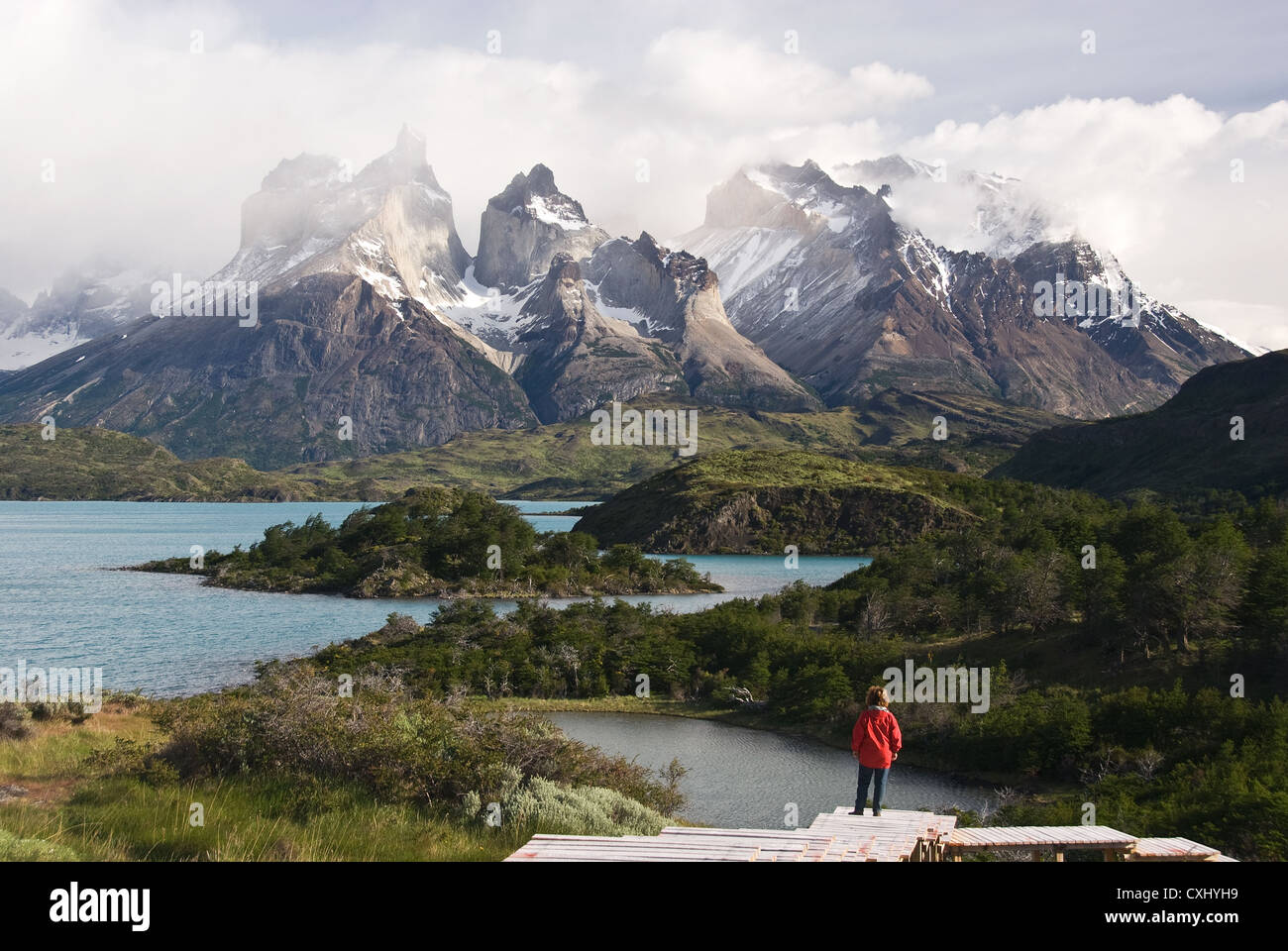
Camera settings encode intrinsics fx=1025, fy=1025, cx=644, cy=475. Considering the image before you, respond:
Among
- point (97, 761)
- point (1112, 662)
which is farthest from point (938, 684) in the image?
point (97, 761)

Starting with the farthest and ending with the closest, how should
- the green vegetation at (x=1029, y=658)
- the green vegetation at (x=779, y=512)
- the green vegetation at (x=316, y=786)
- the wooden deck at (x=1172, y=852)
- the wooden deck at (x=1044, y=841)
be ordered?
the green vegetation at (x=779, y=512) < the green vegetation at (x=1029, y=658) < the green vegetation at (x=316, y=786) < the wooden deck at (x=1044, y=841) < the wooden deck at (x=1172, y=852)

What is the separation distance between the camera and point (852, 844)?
1194 centimetres

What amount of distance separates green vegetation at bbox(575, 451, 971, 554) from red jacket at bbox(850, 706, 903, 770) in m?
140

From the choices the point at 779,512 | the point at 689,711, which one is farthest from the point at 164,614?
the point at 779,512

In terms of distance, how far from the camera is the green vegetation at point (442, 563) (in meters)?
105

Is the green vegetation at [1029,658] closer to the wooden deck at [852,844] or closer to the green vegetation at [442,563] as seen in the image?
the wooden deck at [852,844]

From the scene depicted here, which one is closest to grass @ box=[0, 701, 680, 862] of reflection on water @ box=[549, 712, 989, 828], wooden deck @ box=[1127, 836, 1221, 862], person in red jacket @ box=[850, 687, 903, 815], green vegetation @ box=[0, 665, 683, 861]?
green vegetation @ box=[0, 665, 683, 861]

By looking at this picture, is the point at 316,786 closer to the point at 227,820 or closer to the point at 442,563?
the point at 227,820

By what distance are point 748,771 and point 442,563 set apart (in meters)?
76.6

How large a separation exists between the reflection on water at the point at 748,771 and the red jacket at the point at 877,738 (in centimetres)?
1333

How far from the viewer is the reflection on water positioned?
109ft

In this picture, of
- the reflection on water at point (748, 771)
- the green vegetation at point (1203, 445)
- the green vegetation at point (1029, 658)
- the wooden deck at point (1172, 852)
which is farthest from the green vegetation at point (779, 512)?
the wooden deck at point (1172, 852)

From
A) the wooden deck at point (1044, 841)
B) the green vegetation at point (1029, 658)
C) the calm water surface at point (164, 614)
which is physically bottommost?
the calm water surface at point (164, 614)
